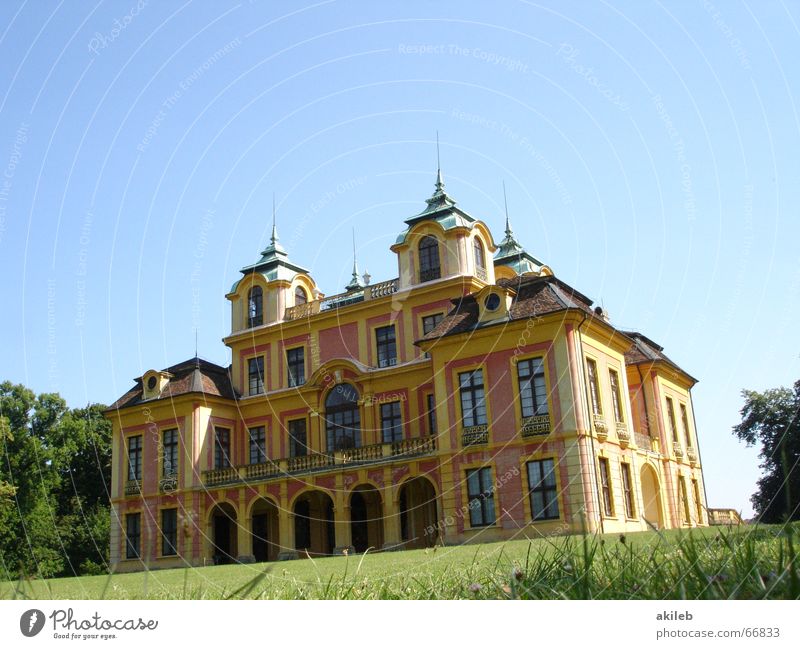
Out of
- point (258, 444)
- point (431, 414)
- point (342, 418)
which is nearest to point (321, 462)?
point (342, 418)

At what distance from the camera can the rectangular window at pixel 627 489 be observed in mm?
28431

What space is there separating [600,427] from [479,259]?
29.9ft

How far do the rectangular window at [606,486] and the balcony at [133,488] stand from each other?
19.9 m

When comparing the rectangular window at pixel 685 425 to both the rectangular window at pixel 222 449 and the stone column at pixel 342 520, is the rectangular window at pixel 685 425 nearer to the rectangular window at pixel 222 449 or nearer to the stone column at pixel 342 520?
the stone column at pixel 342 520

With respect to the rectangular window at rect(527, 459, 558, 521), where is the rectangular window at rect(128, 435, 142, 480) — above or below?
above

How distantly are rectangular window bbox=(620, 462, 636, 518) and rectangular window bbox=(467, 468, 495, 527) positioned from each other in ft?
16.2

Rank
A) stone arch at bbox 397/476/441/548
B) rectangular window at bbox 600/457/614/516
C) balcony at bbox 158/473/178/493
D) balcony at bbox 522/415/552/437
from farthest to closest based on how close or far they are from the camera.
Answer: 1. balcony at bbox 158/473/178/493
2. stone arch at bbox 397/476/441/548
3. rectangular window at bbox 600/457/614/516
4. balcony at bbox 522/415/552/437

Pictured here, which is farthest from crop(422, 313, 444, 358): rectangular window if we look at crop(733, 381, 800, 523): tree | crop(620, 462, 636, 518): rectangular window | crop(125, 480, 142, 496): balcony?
crop(733, 381, 800, 523): tree

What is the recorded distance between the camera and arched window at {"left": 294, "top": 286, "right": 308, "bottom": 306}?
125 feet

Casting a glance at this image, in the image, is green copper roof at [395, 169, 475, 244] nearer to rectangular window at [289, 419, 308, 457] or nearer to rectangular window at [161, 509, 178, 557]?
rectangular window at [289, 419, 308, 457]

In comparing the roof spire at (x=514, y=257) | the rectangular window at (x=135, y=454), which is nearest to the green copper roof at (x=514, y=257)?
the roof spire at (x=514, y=257)

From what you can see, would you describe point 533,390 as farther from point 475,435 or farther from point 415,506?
point 415,506

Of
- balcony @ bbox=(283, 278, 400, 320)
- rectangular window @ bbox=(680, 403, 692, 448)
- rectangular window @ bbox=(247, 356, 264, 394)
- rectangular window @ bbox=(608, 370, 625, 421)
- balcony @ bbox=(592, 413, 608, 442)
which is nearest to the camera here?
balcony @ bbox=(592, 413, 608, 442)
